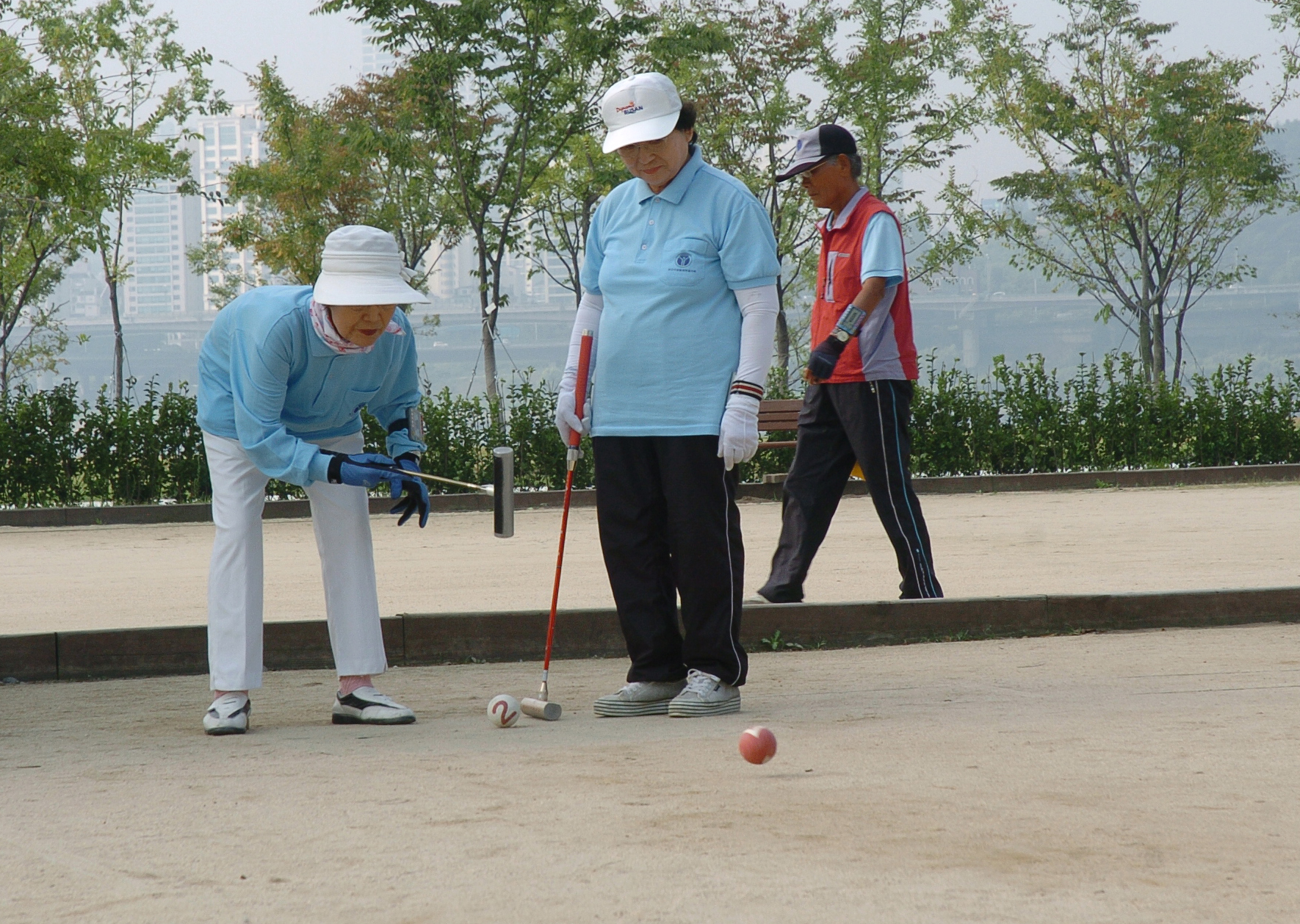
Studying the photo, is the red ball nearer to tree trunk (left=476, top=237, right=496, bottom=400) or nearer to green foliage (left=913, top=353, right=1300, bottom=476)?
green foliage (left=913, top=353, right=1300, bottom=476)

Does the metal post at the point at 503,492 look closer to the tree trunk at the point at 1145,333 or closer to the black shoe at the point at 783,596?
the black shoe at the point at 783,596

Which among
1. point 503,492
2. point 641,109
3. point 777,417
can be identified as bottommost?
point 503,492

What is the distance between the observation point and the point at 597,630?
5625 millimetres

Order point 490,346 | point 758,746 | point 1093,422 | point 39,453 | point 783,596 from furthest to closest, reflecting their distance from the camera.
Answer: point 490,346 < point 1093,422 < point 39,453 < point 783,596 < point 758,746

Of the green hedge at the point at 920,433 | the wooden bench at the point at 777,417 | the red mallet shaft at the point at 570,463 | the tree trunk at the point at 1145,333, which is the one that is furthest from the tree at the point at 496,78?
the red mallet shaft at the point at 570,463

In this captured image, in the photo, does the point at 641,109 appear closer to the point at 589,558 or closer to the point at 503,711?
the point at 503,711

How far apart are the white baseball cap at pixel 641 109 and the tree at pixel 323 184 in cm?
1681

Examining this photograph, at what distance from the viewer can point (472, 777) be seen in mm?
3432

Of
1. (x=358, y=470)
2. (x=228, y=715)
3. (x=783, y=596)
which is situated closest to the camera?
(x=358, y=470)

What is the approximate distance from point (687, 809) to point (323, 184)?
21946 millimetres

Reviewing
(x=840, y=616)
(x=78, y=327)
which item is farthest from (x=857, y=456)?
(x=78, y=327)

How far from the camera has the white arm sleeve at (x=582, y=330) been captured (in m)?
4.57


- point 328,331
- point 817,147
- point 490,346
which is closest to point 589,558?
point 817,147

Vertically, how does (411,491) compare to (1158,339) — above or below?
below
